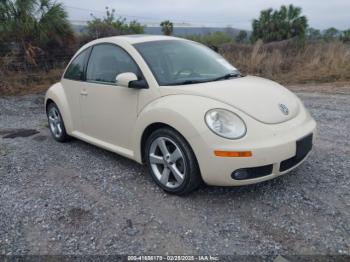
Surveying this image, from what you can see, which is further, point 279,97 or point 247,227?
point 279,97

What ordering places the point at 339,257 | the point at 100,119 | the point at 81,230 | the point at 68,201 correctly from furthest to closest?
the point at 100,119
the point at 68,201
the point at 81,230
the point at 339,257

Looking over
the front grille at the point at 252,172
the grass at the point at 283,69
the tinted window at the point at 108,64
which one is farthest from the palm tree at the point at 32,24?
the front grille at the point at 252,172

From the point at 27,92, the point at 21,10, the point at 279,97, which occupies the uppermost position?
the point at 21,10

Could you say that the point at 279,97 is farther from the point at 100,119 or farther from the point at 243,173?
the point at 100,119

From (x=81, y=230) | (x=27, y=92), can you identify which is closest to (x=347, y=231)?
(x=81, y=230)

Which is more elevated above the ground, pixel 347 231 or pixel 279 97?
pixel 279 97

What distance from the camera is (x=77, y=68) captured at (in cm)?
470

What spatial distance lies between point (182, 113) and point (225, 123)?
402 mm

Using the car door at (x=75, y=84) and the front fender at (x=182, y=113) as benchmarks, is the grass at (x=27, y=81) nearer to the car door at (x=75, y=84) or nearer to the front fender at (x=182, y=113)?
the car door at (x=75, y=84)

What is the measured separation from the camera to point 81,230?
2.88 metres

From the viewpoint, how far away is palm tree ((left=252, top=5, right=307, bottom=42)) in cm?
3519

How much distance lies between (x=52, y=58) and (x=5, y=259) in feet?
35.9

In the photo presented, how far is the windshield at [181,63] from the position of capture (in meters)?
3.62

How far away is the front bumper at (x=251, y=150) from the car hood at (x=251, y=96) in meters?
0.12
